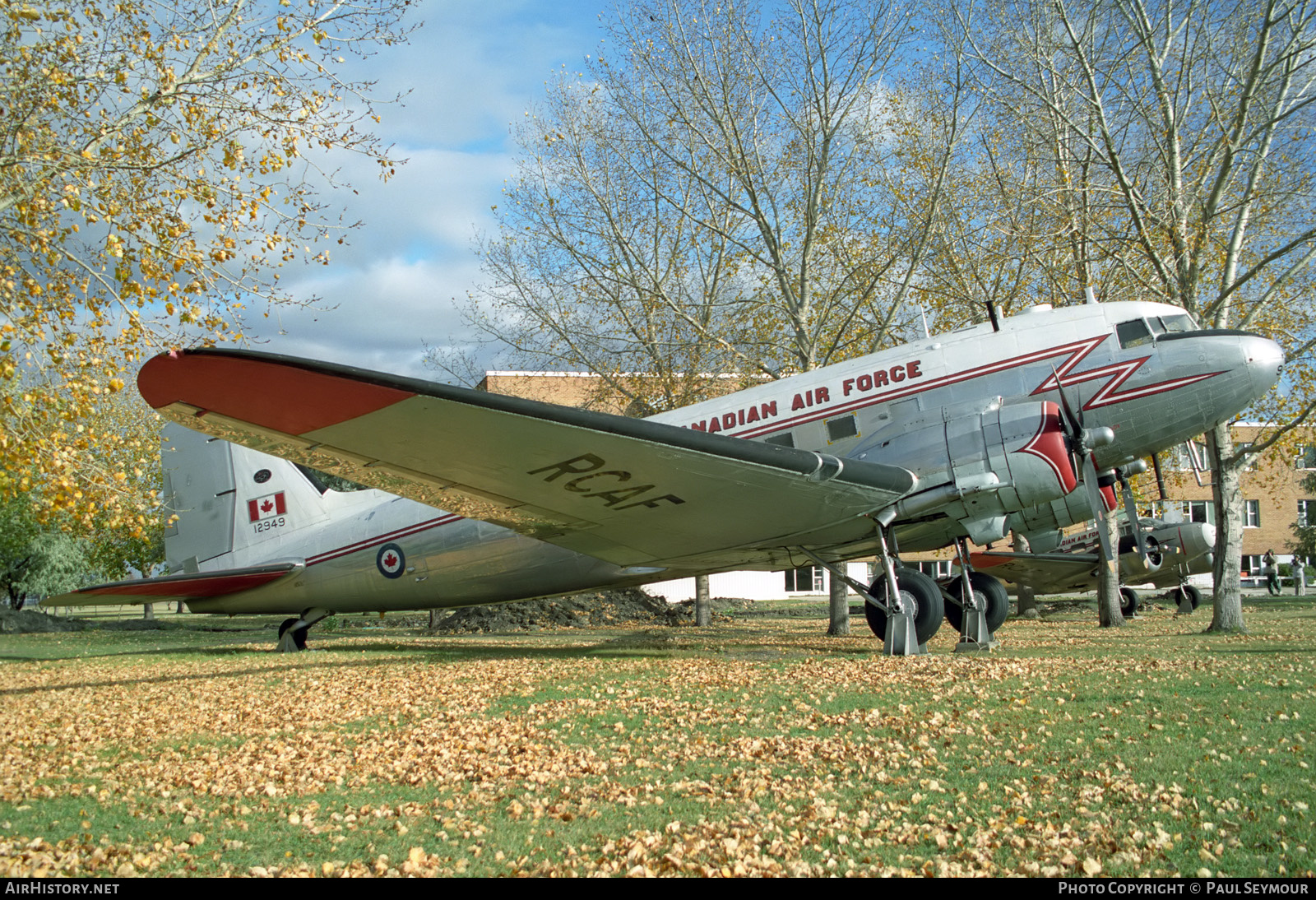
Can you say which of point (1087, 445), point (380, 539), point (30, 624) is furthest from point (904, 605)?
point (30, 624)

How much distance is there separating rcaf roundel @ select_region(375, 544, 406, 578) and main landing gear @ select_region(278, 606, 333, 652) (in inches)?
65.3

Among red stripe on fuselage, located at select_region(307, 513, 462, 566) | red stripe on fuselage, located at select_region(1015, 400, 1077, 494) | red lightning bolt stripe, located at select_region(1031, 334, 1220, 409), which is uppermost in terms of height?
red lightning bolt stripe, located at select_region(1031, 334, 1220, 409)

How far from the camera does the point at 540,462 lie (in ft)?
28.2

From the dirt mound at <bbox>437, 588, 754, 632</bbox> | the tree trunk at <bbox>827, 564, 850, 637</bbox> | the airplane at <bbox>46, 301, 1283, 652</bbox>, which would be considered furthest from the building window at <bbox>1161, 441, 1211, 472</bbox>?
the dirt mound at <bbox>437, 588, 754, 632</bbox>

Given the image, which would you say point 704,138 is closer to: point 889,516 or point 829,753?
point 889,516

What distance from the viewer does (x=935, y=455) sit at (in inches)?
419

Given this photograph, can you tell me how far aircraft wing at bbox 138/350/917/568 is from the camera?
23.3 ft

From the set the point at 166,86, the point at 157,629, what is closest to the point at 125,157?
the point at 166,86

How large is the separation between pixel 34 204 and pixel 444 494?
5602 millimetres

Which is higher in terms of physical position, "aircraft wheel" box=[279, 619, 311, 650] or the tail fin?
the tail fin

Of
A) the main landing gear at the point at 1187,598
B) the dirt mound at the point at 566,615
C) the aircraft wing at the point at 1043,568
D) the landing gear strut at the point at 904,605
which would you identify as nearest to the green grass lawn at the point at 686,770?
the landing gear strut at the point at 904,605

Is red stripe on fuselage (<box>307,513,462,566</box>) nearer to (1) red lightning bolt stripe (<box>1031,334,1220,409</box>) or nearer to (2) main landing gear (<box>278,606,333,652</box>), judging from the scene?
(2) main landing gear (<box>278,606,333,652</box>)

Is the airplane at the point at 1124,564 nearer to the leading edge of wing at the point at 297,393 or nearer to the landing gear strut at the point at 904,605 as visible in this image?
the landing gear strut at the point at 904,605

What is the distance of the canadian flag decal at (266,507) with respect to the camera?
1497cm
